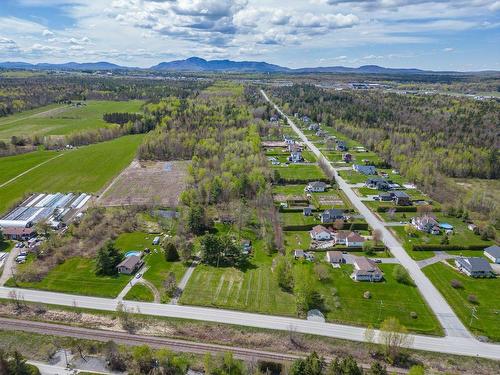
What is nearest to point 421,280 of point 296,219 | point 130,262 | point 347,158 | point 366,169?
point 296,219

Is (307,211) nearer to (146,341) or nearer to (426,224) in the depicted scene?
(426,224)

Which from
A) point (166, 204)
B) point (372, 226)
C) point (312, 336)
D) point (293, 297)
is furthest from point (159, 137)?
point (312, 336)

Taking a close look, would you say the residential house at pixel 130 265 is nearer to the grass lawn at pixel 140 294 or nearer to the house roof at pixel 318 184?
the grass lawn at pixel 140 294

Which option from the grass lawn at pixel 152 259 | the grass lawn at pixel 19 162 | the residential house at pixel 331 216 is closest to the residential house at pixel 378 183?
the residential house at pixel 331 216

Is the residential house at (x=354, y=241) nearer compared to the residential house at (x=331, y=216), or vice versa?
the residential house at (x=354, y=241)

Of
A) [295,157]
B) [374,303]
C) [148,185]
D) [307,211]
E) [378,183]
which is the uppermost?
[295,157]

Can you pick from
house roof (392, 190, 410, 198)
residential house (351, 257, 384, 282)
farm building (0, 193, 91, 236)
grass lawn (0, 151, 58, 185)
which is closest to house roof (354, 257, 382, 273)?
residential house (351, 257, 384, 282)
